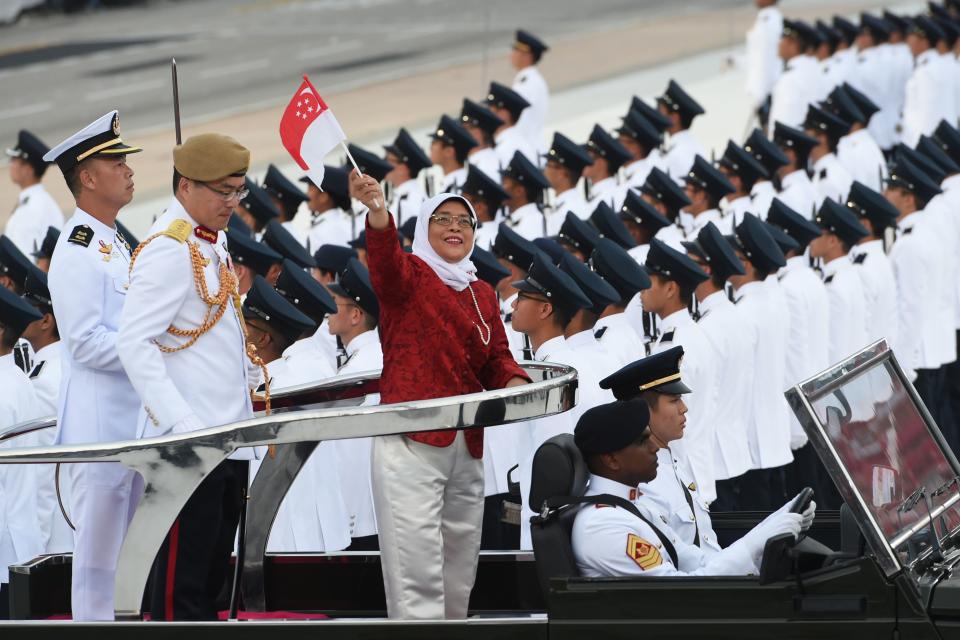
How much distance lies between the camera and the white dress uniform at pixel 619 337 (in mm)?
7113

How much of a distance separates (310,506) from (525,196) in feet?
12.9

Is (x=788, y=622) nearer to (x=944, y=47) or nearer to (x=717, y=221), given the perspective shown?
(x=717, y=221)

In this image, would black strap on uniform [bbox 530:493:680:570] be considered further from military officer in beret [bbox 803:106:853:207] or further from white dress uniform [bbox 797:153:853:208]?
military officer in beret [bbox 803:106:853:207]

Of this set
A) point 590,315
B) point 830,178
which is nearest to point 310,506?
point 590,315

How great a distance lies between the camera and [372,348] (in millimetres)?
6949

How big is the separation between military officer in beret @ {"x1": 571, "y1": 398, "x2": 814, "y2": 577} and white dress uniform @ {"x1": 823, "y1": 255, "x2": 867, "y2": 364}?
3738 millimetres

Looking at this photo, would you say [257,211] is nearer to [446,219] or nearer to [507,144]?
[507,144]

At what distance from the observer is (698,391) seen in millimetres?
7234

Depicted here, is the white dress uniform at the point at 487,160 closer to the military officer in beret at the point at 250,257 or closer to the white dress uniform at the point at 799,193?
the white dress uniform at the point at 799,193

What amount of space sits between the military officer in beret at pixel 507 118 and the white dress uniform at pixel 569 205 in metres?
1.61

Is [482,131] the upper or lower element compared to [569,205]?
upper

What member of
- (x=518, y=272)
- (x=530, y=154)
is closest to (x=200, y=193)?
(x=518, y=272)

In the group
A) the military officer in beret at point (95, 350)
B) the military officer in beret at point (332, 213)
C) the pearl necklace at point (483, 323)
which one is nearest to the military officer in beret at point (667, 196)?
the military officer in beret at point (332, 213)

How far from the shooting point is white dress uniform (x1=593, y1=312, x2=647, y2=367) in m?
7.11
